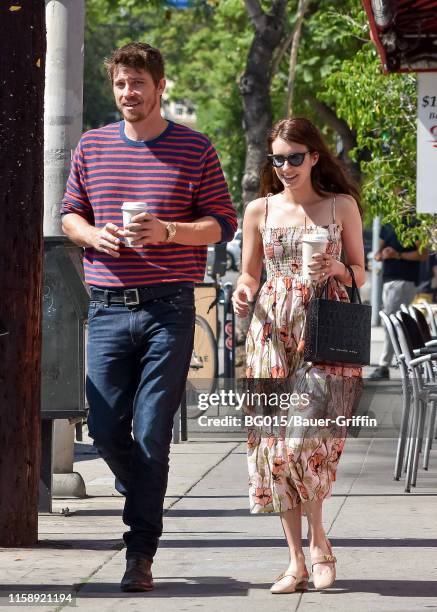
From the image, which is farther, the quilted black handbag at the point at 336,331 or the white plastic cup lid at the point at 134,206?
the quilted black handbag at the point at 336,331

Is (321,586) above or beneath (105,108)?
beneath

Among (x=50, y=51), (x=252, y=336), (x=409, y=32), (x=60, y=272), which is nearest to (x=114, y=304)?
(x=252, y=336)

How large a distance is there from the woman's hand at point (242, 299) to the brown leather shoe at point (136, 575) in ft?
3.34

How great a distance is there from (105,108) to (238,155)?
28.2m

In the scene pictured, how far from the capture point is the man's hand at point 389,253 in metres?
14.5

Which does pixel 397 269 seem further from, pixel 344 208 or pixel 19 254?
pixel 344 208

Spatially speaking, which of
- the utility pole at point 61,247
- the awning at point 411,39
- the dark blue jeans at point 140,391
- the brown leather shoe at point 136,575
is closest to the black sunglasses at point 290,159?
the dark blue jeans at point 140,391

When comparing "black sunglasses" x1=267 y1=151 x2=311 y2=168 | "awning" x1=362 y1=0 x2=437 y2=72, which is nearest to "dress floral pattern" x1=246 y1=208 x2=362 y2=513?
"black sunglasses" x1=267 y1=151 x2=311 y2=168

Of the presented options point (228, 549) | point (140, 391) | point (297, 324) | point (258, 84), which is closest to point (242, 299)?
point (297, 324)

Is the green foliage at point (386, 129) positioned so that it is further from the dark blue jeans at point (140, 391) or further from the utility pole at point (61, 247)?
the dark blue jeans at point (140, 391)

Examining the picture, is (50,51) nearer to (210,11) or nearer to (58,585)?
(58,585)

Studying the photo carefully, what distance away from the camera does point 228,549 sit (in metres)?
6.64

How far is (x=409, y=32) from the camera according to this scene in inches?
459

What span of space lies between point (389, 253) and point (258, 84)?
219cm
